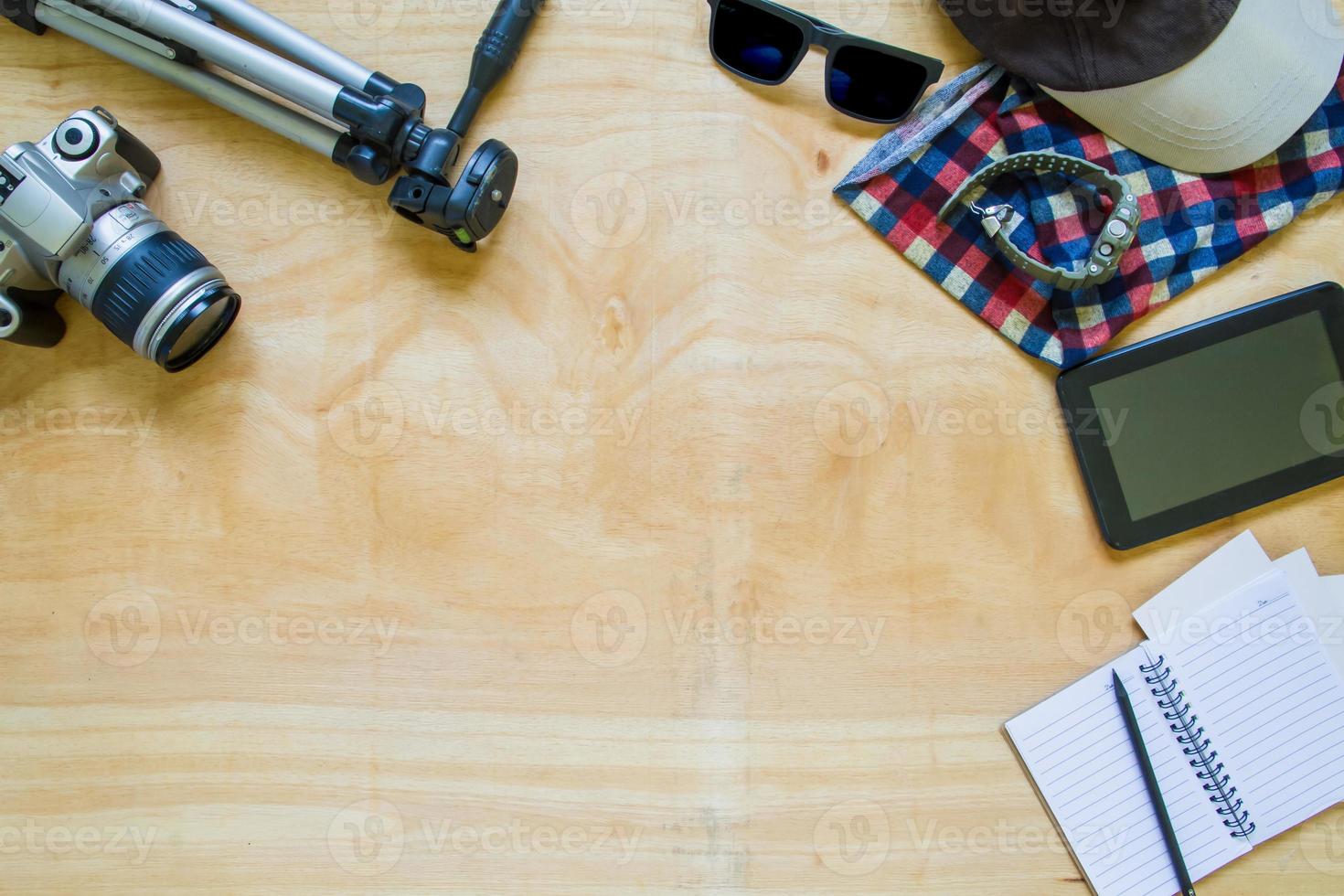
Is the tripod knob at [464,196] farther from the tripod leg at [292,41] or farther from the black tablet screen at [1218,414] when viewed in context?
the black tablet screen at [1218,414]

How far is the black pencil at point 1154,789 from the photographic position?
0.72 metres

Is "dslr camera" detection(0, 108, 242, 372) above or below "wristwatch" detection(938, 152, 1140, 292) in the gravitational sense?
below

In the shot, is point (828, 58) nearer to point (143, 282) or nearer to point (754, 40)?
point (754, 40)

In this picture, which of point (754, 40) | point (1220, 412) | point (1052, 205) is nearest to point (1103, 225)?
point (1052, 205)

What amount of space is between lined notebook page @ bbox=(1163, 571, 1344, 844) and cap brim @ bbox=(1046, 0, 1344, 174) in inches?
14.3

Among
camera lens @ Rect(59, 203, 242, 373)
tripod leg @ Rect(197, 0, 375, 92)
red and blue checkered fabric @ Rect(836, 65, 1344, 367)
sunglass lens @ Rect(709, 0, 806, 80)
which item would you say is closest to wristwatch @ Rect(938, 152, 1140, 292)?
red and blue checkered fabric @ Rect(836, 65, 1344, 367)

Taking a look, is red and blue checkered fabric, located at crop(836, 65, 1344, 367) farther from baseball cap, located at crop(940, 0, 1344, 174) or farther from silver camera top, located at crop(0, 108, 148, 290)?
silver camera top, located at crop(0, 108, 148, 290)

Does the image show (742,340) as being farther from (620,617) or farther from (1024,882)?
(1024,882)

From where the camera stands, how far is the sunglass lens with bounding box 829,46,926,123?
731 mm

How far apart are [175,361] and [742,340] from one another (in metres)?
0.47

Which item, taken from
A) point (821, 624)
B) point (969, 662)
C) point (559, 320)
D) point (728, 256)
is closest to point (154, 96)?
point (559, 320)

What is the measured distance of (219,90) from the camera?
719 mm

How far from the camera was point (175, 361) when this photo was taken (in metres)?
0.72

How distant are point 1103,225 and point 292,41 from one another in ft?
2.24
